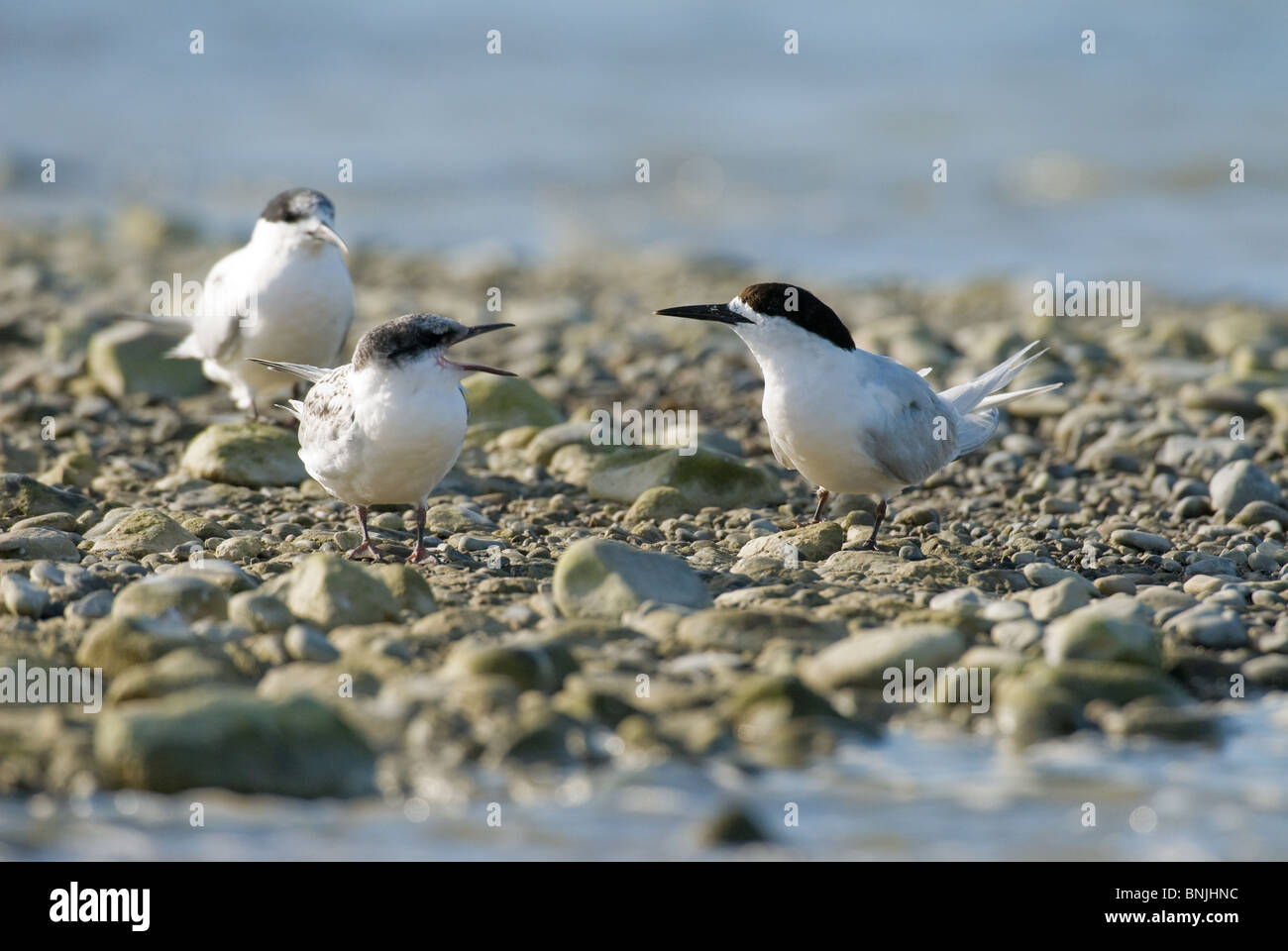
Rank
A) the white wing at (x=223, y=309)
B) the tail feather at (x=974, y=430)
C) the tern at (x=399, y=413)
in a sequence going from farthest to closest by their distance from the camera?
the white wing at (x=223, y=309)
the tail feather at (x=974, y=430)
the tern at (x=399, y=413)

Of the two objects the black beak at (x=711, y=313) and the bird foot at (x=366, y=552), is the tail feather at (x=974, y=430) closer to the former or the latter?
the black beak at (x=711, y=313)

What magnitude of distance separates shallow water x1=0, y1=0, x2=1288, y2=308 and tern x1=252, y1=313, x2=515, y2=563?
20.4ft

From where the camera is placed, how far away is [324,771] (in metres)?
3.07

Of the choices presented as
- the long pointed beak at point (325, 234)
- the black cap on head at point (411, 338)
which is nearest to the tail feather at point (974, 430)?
the black cap on head at point (411, 338)

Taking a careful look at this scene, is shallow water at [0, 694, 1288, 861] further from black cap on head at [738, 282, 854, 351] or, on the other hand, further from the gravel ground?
black cap on head at [738, 282, 854, 351]

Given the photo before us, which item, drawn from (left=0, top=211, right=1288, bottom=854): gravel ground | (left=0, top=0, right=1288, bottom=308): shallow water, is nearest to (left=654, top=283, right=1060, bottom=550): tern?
(left=0, top=211, right=1288, bottom=854): gravel ground

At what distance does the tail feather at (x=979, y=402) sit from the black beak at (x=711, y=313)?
856 mm

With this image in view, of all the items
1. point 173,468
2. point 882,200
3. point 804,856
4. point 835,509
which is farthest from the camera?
point 882,200

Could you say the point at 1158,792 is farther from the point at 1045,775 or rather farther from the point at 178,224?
the point at 178,224

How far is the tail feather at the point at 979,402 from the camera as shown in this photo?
17.0 ft

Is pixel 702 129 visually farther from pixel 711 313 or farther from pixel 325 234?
pixel 711 313

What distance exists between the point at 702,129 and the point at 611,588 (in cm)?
1149

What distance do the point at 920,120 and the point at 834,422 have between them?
11.2 metres

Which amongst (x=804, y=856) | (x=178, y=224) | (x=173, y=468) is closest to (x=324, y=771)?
(x=804, y=856)
